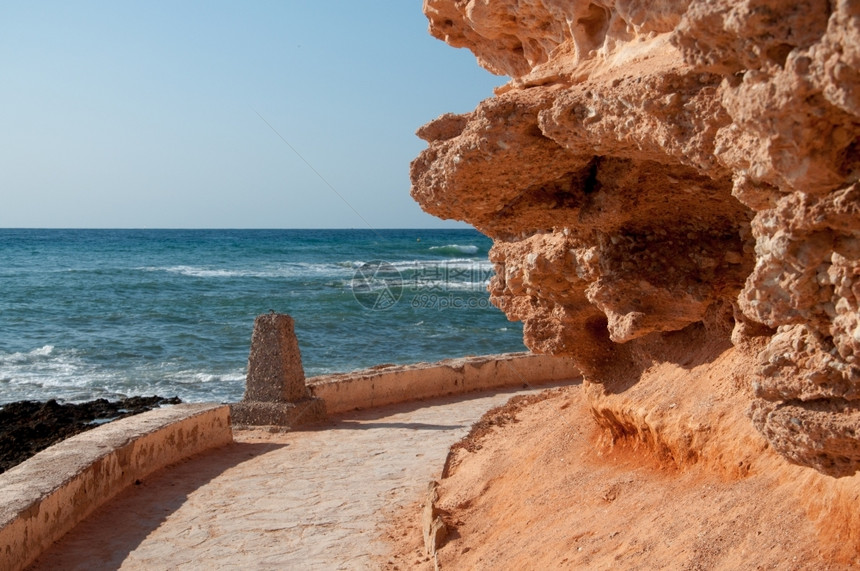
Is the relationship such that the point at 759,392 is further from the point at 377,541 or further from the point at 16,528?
the point at 16,528

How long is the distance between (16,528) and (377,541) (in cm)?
259

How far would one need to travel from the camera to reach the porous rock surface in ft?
8.37

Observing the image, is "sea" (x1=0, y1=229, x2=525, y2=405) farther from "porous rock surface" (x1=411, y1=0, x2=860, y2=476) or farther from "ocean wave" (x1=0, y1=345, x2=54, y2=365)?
"porous rock surface" (x1=411, y1=0, x2=860, y2=476)

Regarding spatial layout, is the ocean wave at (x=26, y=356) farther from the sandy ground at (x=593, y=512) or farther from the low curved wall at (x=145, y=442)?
the sandy ground at (x=593, y=512)

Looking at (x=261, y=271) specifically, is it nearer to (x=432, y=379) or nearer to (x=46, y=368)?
(x=46, y=368)

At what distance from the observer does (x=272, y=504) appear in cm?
745

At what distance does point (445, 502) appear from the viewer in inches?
256

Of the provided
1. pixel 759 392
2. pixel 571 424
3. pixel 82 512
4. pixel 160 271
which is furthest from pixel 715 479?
pixel 160 271

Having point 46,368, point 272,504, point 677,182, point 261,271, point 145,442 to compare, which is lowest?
point 46,368

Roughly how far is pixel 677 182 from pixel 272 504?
4.71 m

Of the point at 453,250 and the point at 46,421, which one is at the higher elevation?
the point at 453,250

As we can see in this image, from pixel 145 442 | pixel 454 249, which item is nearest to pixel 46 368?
pixel 145 442

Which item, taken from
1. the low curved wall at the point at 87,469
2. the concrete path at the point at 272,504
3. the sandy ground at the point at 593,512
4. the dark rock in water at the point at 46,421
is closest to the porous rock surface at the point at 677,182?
the sandy ground at the point at 593,512

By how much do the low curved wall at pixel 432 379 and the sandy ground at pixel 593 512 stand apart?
12.6 feet
